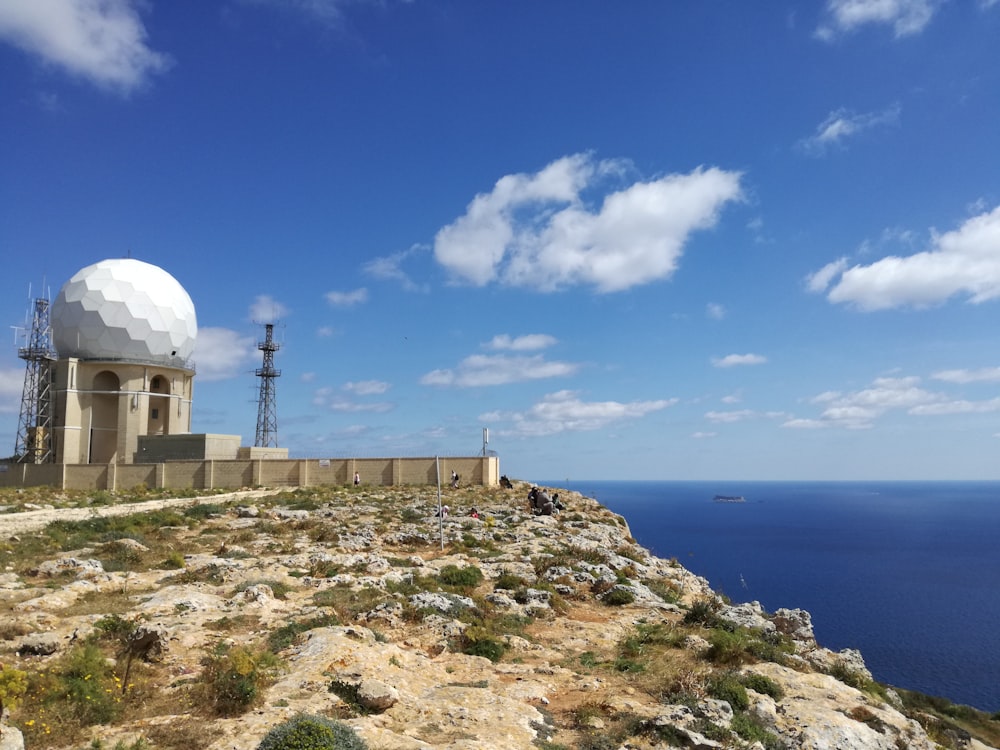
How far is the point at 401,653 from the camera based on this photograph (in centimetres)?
1146

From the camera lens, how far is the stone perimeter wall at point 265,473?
1678 inches

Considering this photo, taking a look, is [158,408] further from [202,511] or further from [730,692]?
[730,692]

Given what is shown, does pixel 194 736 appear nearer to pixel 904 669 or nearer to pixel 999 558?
pixel 904 669

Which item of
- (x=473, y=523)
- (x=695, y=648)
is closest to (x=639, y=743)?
(x=695, y=648)

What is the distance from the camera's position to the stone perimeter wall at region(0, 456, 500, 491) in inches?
1678

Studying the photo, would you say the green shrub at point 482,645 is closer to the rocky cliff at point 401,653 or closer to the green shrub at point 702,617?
the rocky cliff at point 401,653

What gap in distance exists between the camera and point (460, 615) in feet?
46.2

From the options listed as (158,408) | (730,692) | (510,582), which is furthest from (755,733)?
(158,408)

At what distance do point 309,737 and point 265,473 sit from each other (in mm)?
38815

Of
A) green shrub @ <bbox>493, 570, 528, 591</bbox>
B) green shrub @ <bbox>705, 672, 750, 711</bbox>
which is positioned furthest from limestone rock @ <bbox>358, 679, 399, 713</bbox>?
green shrub @ <bbox>493, 570, 528, 591</bbox>

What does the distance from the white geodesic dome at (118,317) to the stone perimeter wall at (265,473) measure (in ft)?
33.4

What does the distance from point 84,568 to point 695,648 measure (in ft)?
48.3

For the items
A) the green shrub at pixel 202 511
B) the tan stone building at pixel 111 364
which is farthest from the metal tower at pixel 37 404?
the green shrub at pixel 202 511

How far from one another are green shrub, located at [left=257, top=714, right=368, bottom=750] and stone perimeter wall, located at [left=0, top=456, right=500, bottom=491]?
35.1 m
